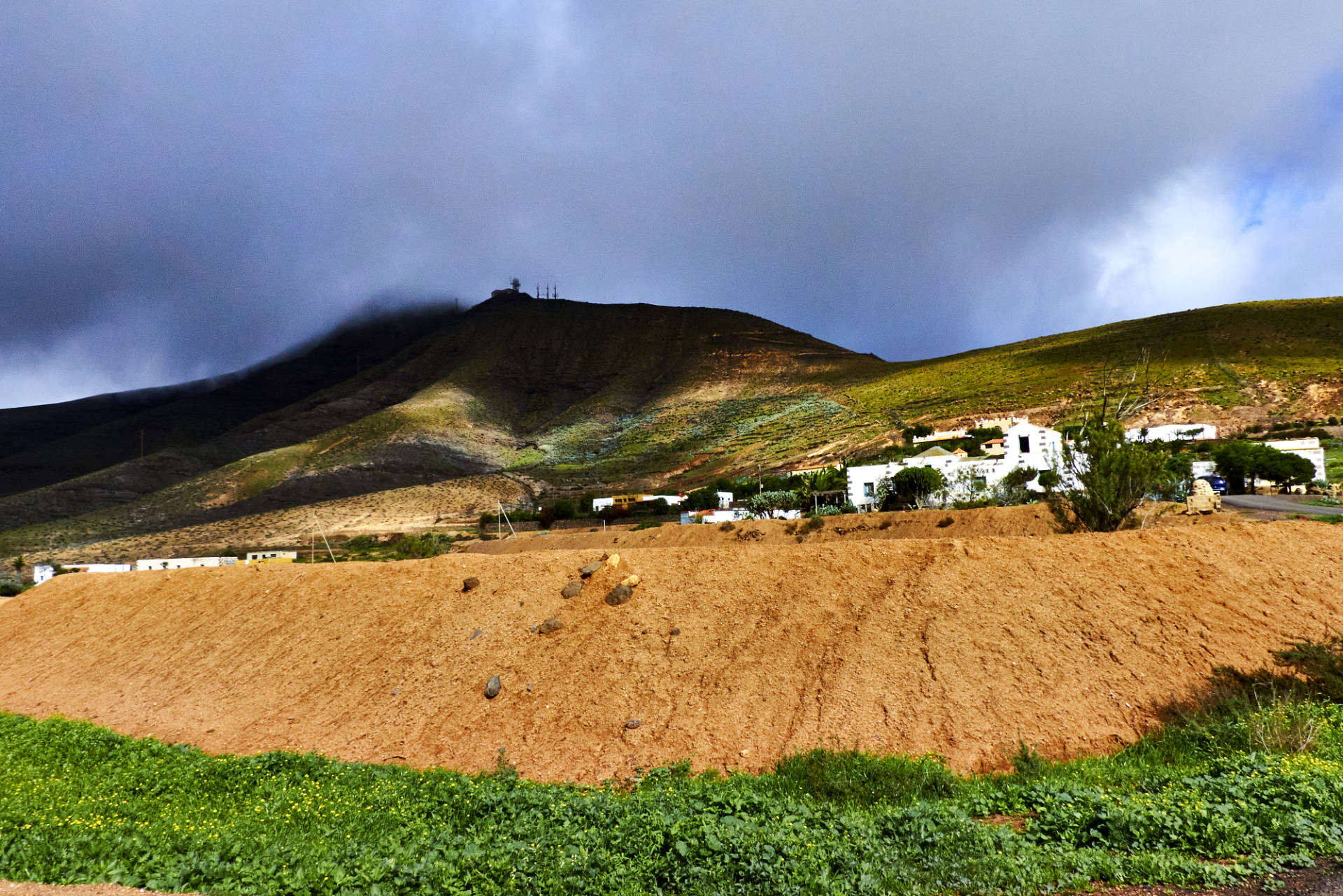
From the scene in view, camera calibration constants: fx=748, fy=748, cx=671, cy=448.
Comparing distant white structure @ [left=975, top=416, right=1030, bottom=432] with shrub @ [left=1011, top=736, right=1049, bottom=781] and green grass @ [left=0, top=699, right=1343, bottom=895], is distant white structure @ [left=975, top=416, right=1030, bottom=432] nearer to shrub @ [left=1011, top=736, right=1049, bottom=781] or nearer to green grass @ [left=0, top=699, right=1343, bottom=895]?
shrub @ [left=1011, top=736, right=1049, bottom=781]

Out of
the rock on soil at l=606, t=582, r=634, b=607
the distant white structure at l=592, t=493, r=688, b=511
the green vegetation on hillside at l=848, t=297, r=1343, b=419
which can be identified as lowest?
the distant white structure at l=592, t=493, r=688, b=511

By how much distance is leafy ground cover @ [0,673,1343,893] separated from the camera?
4945 mm

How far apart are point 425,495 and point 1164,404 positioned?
235 feet

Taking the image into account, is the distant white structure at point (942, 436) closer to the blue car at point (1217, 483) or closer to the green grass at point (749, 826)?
the blue car at point (1217, 483)

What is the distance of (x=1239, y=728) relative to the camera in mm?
6855

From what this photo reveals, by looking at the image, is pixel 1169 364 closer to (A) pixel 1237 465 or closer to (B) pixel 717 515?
(A) pixel 1237 465

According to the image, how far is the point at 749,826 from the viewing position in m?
5.62

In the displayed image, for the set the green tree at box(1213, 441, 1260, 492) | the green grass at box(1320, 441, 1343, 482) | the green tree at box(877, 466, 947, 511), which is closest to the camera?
the green tree at box(877, 466, 947, 511)

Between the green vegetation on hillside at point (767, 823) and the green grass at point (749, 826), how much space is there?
0.07 feet

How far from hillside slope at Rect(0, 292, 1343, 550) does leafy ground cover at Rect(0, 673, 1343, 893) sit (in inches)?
1432

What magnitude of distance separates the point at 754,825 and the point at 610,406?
384ft

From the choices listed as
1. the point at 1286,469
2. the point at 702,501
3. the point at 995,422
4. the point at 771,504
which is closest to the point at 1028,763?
the point at 771,504

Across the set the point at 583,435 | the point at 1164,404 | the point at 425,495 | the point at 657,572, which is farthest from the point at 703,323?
the point at 657,572

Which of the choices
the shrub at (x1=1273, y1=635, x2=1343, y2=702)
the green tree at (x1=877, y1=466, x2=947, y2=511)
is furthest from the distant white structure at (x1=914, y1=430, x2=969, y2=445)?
the shrub at (x1=1273, y1=635, x2=1343, y2=702)
